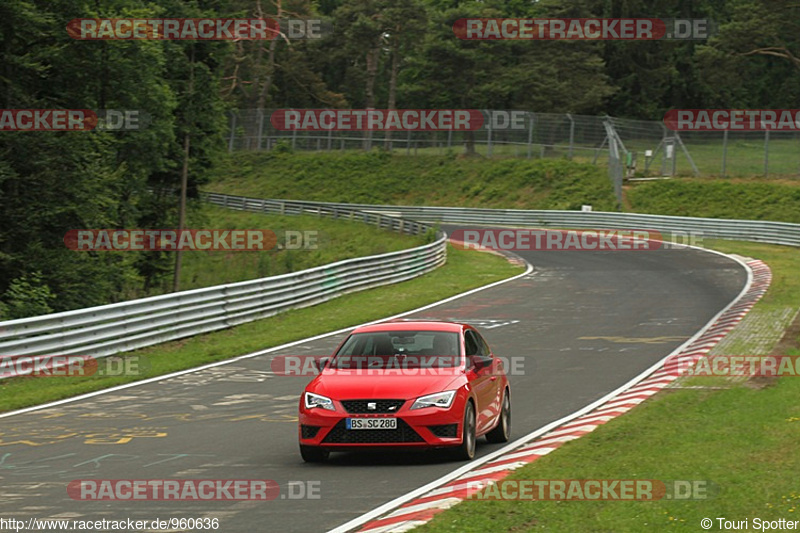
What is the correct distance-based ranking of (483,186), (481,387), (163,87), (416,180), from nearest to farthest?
(481,387), (163,87), (483,186), (416,180)

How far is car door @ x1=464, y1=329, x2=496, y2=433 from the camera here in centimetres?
1159

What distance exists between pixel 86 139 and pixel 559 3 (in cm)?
6218

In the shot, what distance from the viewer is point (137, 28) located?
34906 mm

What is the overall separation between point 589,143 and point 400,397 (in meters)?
59.1

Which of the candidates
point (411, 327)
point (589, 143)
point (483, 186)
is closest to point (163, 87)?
point (411, 327)

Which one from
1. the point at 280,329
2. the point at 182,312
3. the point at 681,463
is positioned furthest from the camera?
the point at 280,329

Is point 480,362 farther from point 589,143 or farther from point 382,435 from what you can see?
point 589,143

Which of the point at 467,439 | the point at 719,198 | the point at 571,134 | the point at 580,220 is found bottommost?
the point at 580,220

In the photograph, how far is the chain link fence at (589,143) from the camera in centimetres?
6025

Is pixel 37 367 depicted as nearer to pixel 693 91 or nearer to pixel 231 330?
pixel 231 330

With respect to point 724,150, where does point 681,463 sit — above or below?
below

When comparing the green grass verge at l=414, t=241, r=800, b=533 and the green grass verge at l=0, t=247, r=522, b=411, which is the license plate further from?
the green grass verge at l=0, t=247, r=522, b=411

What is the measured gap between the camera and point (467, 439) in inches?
436

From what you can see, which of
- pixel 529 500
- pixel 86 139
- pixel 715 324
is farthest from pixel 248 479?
pixel 86 139
